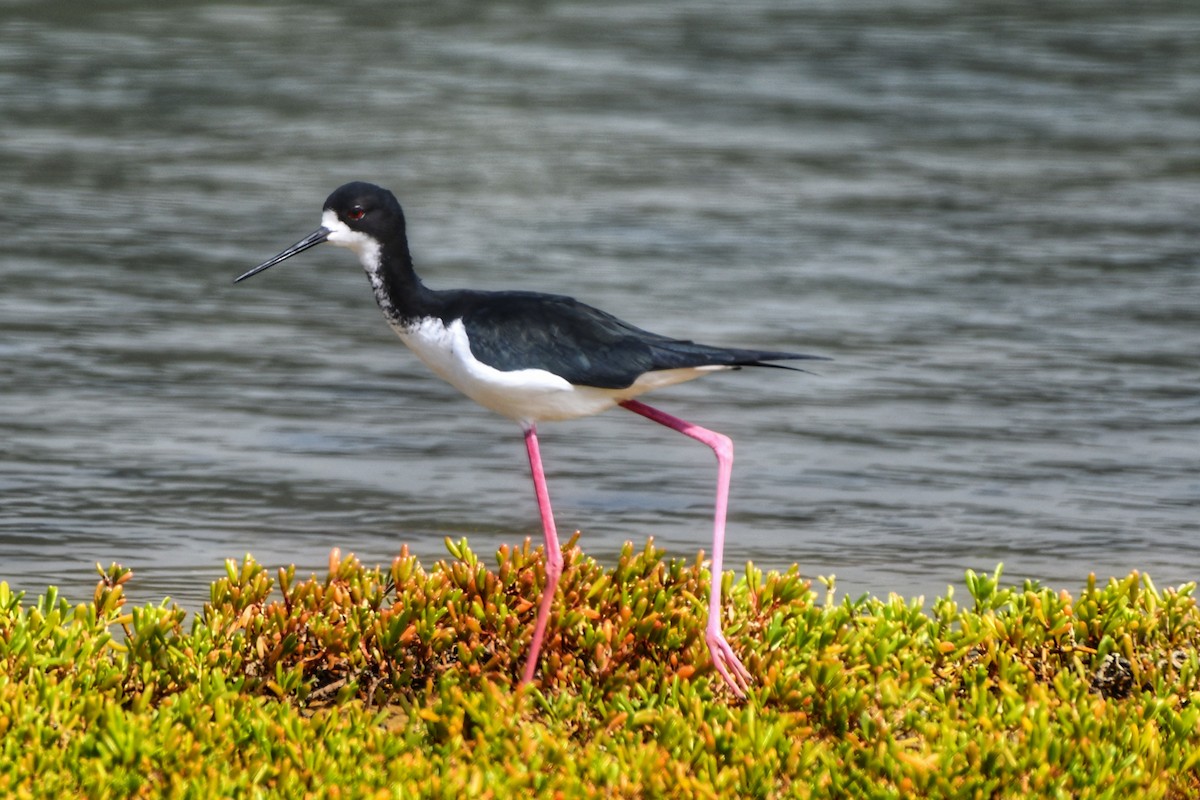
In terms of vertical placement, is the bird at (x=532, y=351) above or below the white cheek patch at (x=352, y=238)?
below

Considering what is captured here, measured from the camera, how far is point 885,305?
38.2 feet

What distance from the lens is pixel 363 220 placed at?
5625 millimetres

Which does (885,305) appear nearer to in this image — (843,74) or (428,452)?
(428,452)

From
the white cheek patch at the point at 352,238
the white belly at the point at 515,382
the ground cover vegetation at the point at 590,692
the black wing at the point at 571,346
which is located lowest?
the ground cover vegetation at the point at 590,692

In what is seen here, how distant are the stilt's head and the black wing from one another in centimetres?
28

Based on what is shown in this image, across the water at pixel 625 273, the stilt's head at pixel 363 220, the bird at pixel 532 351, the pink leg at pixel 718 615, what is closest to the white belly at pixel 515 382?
the bird at pixel 532 351

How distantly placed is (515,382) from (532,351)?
0.11m

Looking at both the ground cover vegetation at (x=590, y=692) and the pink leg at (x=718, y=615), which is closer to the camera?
the ground cover vegetation at (x=590, y=692)

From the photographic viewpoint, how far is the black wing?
214 inches

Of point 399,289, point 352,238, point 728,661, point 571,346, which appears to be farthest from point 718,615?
point 352,238

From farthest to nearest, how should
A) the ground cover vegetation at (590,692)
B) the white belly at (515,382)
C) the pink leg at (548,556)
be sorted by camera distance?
the pink leg at (548,556) < the white belly at (515,382) < the ground cover vegetation at (590,692)

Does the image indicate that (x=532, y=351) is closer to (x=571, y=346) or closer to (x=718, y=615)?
(x=571, y=346)

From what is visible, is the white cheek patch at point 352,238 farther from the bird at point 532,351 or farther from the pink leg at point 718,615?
the pink leg at point 718,615

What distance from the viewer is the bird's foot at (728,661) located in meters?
5.47
